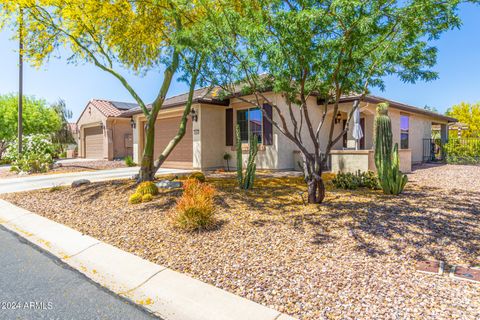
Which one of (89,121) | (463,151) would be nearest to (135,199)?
(463,151)

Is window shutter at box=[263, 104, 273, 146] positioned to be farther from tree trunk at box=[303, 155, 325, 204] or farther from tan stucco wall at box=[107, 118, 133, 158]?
tan stucco wall at box=[107, 118, 133, 158]

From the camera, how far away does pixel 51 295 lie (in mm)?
3520

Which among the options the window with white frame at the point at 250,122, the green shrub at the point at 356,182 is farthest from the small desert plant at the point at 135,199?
the window with white frame at the point at 250,122

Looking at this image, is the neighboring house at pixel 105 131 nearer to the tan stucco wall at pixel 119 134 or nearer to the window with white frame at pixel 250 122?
the tan stucco wall at pixel 119 134

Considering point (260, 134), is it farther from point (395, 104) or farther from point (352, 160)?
point (395, 104)

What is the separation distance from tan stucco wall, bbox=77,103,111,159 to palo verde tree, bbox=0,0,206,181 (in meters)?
13.2

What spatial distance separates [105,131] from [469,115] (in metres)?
33.2

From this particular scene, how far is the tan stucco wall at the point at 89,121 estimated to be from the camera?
23.8 meters

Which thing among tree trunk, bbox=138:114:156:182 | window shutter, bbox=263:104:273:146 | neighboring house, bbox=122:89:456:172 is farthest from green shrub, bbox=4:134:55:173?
window shutter, bbox=263:104:273:146

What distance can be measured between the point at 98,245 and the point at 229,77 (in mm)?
4384

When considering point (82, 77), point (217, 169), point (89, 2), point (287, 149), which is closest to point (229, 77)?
point (89, 2)

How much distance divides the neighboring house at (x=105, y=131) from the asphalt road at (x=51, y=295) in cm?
1929

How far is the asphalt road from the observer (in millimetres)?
3145

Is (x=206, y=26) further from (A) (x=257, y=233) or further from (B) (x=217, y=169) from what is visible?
(B) (x=217, y=169)
